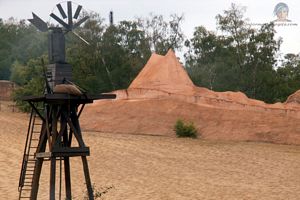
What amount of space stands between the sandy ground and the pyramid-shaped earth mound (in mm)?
924

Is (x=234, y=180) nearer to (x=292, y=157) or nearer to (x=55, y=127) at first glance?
(x=292, y=157)

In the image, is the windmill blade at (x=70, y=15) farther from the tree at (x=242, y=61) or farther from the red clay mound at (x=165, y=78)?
the tree at (x=242, y=61)

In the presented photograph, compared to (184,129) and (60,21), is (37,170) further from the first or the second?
(184,129)

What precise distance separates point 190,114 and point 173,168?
8974 mm

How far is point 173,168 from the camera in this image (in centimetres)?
2441

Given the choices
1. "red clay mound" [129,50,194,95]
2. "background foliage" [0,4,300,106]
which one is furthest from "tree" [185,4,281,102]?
"red clay mound" [129,50,194,95]

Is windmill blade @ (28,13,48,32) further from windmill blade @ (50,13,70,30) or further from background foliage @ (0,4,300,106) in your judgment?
background foliage @ (0,4,300,106)

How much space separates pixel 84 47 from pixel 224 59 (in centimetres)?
1189

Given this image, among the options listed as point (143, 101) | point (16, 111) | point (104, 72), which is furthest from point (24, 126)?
point (104, 72)

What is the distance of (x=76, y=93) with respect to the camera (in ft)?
35.6

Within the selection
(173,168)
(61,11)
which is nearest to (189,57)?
(173,168)

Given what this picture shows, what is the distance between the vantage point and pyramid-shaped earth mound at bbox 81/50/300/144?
32562 millimetres

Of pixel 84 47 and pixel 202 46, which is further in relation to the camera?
pixel 202 46

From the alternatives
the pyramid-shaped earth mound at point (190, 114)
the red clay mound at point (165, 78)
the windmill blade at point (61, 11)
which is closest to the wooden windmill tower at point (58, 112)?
the windmill blade at point (61, 11)
